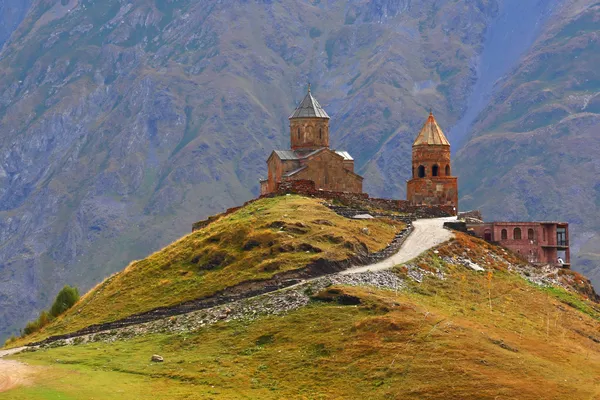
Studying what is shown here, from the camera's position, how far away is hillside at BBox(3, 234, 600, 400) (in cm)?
5541

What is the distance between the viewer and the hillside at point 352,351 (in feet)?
182

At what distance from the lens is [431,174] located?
349 ft

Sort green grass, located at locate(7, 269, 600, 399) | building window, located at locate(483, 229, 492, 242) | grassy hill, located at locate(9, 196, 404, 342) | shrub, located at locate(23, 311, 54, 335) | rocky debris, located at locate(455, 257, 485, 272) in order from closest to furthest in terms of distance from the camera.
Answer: green grass, located at locate(7, 269, 600, 399) → grassy hill, located at locate(9, 196, 404, 342) → shrub, located at locate(23, 311, 54, 335) → rocky debris, located at locate(455, 257, 485, 272) → building window, located at locate(483, 229, 492, 242)

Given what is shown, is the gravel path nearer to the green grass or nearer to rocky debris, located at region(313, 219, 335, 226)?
rocky debris, located at region(313, 219, 335, 226)

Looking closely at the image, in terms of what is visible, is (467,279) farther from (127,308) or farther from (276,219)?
(127,308)

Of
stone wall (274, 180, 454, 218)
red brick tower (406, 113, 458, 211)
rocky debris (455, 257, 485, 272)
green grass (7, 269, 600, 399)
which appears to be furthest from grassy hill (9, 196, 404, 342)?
red brick tower (406, 113, 458, 211)

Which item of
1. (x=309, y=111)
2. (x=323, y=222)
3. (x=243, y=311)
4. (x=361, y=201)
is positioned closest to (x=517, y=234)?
(x=361, y=201)

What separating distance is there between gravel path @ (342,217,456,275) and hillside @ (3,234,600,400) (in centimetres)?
188

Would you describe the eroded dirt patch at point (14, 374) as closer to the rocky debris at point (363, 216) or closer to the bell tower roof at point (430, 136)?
the rocky debris at point (363, 216)

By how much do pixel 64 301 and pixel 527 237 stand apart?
3315cm

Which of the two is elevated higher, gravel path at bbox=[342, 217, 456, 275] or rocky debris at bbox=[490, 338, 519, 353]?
gravel path at bbox=[342, 217, 456, 275]

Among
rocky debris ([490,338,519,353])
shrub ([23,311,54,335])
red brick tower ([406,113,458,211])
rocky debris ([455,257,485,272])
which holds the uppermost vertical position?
red brick tower ([406,113,458,211])

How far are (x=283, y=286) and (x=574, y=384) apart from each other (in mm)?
18992

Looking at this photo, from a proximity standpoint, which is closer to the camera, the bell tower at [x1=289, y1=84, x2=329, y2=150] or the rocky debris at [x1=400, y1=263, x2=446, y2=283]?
the rocky debris at [x1=400, y1=263, x2=446, y2=283]
